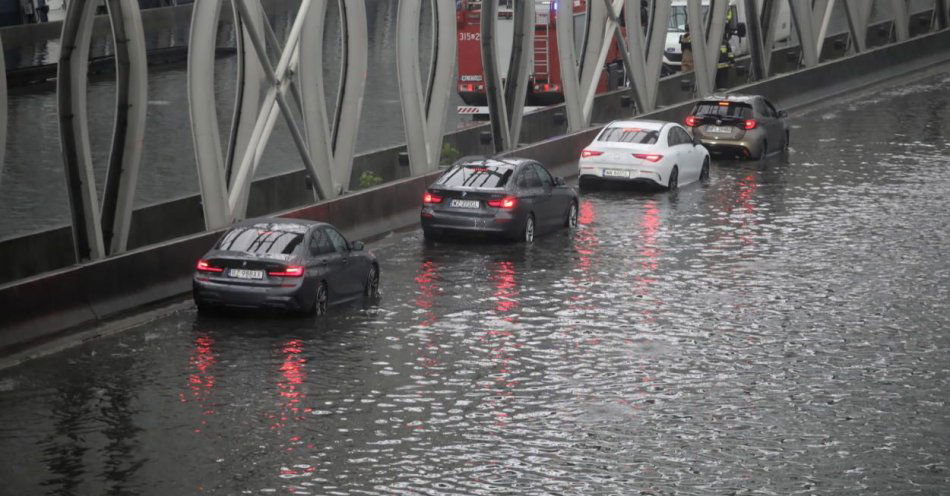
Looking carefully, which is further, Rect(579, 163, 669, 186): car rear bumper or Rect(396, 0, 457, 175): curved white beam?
Rect(579, 163, 669, 186): car rear bumper

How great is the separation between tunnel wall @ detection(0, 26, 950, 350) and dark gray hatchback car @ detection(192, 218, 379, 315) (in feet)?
3.49

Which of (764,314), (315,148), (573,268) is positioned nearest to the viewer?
(764,314)

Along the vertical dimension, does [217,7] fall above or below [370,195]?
above

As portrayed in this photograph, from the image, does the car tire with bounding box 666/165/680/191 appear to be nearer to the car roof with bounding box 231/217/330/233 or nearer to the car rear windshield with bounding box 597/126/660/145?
the car rear windshield with bounding box 597/126/660/145

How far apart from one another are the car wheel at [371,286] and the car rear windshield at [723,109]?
17417 mm

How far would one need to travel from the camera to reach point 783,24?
206 feet

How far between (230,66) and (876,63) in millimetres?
21025

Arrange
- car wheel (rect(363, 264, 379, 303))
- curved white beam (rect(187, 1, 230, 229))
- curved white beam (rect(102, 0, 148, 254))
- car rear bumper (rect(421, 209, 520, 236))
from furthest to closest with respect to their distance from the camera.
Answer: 1. car rear bumper (rect(421, 209, 520, 236))
2. curved white beam (rect(187, 1, 230, 229))
3. car wheel (rect(363, 264, 379, 303))
4. curved white beam (rect(102, 0, 148, 254))

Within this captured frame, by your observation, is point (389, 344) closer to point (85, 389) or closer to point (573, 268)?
point (85, 389)

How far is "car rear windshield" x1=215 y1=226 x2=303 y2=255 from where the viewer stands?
827 inches

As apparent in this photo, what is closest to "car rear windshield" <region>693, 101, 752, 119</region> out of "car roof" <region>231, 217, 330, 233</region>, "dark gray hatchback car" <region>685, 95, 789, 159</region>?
"dark gray hatchback car" <region>685, 95, 789, 159</region>

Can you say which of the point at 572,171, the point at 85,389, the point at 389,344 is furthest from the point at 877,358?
the point at 572,171

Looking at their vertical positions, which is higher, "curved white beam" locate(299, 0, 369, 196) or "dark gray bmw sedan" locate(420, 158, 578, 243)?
"curved white beam" locate(299, 0, 369, 196)

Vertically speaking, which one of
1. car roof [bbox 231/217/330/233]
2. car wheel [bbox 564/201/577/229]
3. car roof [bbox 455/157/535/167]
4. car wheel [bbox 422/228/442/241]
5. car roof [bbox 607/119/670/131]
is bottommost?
car wheel [bbox 564/201/577/229]
